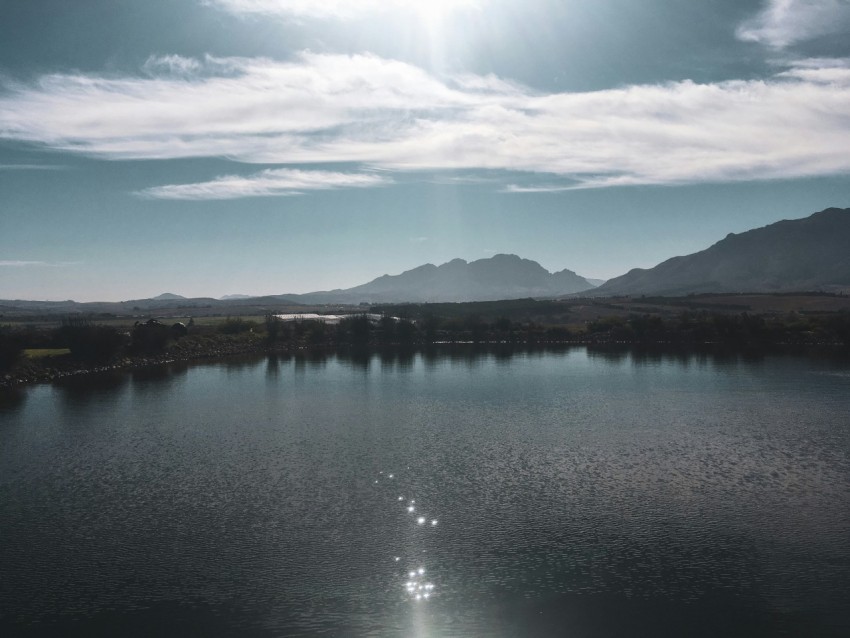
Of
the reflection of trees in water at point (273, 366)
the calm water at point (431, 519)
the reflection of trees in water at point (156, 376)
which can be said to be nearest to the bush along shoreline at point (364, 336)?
the reflection of trees in water at point (156, 376)

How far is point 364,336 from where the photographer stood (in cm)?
12294

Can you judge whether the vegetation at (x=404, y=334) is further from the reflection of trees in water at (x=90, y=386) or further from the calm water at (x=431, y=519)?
the calm water at (x=431, y=519)

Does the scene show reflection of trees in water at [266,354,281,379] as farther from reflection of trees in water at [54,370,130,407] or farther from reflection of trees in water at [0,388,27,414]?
reflection of trees in water at [0,388,27,414]

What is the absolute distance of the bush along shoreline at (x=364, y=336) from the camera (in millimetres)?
82438

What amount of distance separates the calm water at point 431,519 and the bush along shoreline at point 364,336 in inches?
1213

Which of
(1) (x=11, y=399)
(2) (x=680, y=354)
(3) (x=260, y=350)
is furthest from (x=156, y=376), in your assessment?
(2) (x=680, y=354)

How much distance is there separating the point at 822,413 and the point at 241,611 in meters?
41.7

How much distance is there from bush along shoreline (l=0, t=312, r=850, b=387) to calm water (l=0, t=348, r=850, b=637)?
3081cm

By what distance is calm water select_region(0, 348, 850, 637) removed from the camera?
19.1 metres

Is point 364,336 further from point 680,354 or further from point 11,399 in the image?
point 11,399

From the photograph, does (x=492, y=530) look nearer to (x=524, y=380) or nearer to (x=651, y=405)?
(x=651, y=405)

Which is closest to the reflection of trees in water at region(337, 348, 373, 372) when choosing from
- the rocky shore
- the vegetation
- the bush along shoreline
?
the bush along shoreline

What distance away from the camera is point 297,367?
85.6 metres

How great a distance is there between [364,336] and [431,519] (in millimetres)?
97528
